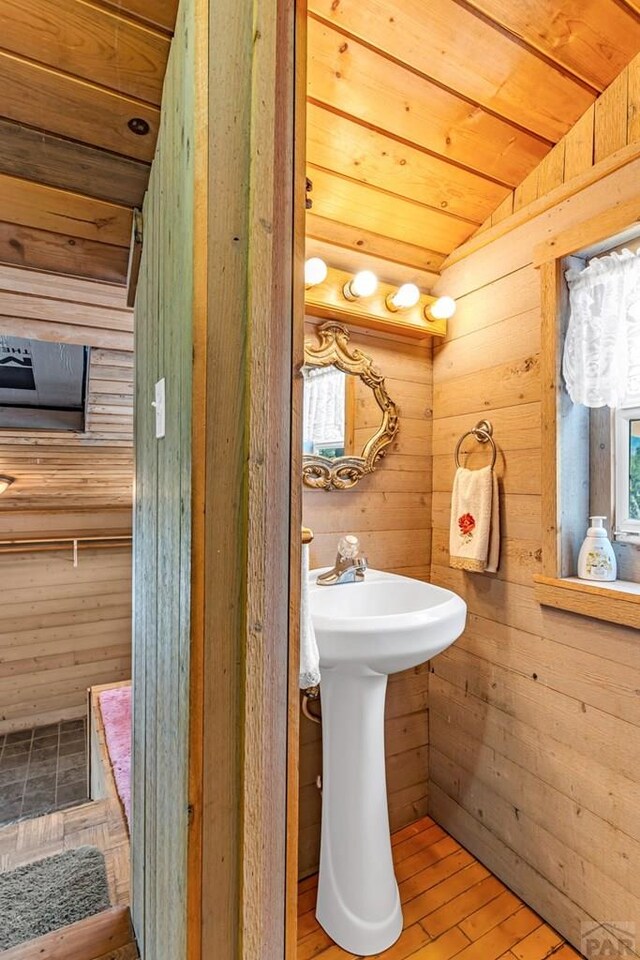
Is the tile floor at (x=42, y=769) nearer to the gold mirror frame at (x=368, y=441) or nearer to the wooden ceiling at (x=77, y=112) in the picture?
the gold mirror frame at (x=368, y=441)

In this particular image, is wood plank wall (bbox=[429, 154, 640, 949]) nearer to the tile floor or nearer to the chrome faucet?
the chrome faucet

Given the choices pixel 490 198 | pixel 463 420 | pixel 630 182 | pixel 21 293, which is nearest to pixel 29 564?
pixel 21 293

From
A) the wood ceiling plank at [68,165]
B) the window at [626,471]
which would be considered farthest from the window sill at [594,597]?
the wood ceiling plank at [68,165]

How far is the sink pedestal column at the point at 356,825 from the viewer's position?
51.6 inches

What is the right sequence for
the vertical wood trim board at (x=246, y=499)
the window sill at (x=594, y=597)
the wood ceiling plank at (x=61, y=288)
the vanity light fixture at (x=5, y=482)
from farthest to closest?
1. the vanity light fixture at (x=5, y=482)
2. the wood ceiling plank at (x=61, y=288)
3. the window sill at (x=594, y=597)
4. the vertical wood trim board at (x=246, y=499)

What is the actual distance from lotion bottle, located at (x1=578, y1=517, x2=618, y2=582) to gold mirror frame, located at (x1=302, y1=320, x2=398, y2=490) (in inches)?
27.3

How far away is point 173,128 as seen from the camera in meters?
0.83

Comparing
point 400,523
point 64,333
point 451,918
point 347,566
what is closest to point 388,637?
point 347,566

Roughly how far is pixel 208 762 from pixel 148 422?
73cm

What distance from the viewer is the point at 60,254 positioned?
5.15 feet

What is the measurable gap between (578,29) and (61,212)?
1413 mm

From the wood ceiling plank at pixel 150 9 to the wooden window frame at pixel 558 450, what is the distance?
1.08 meters

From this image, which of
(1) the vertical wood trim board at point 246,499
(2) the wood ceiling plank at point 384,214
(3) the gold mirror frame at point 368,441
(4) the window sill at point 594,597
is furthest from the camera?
(3) the gold mirror frame at point 368,441

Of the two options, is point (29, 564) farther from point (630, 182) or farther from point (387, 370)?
point (630, 182)
